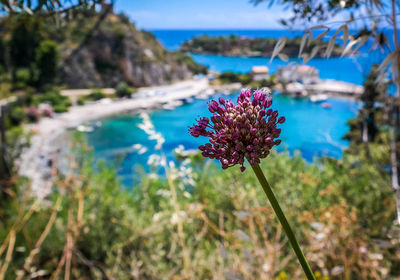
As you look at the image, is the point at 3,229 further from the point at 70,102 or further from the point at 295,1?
the point at 70,102

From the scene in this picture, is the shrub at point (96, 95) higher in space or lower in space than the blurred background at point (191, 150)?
lower

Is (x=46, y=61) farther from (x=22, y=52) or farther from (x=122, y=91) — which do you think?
(x=122, y=91)

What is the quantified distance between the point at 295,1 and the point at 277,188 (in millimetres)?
910

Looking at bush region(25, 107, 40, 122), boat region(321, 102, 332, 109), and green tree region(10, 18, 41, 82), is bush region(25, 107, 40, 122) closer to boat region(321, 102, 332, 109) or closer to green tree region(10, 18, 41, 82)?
green tree region(10, 18, 41, 82)

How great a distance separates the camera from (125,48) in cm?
2100

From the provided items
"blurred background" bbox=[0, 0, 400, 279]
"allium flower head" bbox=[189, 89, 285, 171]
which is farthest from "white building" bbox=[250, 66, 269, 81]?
"allium flower head" bbox=[189, 89, 285, 171]

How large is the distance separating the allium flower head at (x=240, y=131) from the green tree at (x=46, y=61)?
18.8 metres

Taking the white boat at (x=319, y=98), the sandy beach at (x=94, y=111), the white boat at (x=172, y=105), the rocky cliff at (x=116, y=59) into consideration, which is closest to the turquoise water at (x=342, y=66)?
the white boat at (x=319, y=98)

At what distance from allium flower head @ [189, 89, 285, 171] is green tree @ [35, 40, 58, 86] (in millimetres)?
18759

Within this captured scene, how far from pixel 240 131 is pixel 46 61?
19307mm

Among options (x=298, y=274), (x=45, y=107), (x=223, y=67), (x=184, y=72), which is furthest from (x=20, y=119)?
(x=298, y=274)

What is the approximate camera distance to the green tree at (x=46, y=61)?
16.7m

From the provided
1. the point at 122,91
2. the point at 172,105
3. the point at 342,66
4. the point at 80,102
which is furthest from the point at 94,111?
the point at 342,66

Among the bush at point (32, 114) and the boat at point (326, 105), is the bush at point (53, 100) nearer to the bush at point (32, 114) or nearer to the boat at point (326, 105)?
the bush at point (32, 114)
